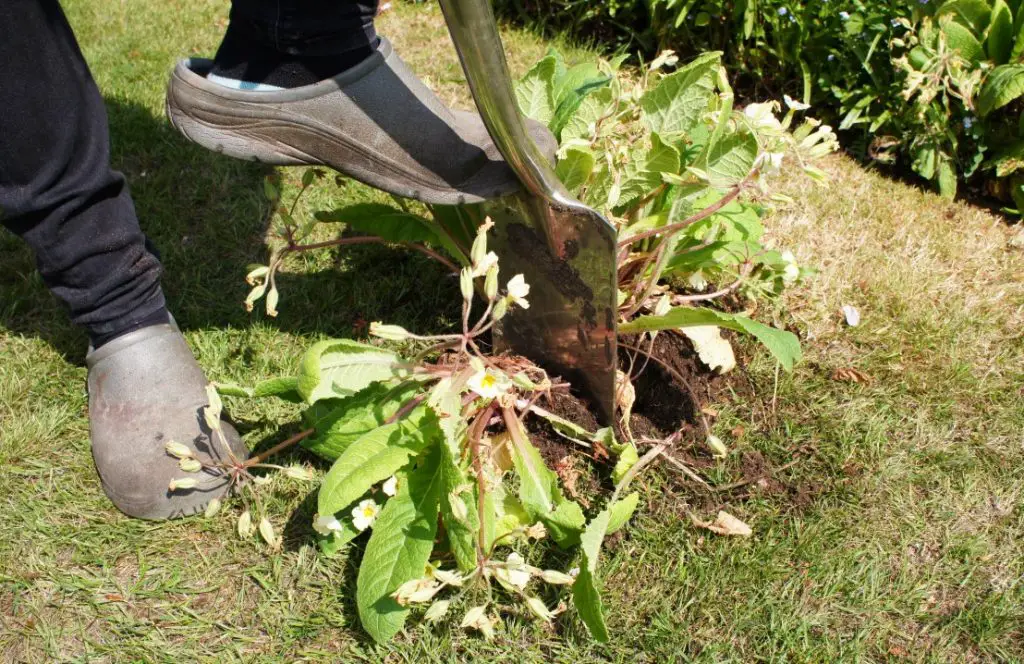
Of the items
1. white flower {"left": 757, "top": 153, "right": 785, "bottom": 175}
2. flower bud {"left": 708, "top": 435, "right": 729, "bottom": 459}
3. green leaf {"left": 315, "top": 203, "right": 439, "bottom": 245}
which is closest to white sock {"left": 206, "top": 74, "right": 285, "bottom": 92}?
green leaf {"left": 315, "top": 203, "right": 439, "bottom": 245}

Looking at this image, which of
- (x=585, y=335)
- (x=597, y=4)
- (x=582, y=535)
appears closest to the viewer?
(x=582, y=535)

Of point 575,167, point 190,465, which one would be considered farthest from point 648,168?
point 190,465

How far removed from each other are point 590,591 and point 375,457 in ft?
1.48

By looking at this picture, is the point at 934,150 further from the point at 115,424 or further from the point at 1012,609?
the point at 115,424

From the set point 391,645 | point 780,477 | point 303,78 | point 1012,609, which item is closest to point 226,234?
point 303,78

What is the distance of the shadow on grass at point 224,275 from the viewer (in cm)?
221

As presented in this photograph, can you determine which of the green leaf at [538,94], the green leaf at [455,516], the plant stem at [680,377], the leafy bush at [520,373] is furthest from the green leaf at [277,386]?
the green leaf at [538,94]

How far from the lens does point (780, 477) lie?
185 cm

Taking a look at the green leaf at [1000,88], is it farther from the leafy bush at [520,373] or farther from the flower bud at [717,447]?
the flower bud at [717,447]

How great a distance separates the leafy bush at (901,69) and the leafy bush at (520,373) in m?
0.88

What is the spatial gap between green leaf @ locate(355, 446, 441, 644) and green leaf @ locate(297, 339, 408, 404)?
230 millimetres

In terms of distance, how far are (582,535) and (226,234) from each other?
1519mm

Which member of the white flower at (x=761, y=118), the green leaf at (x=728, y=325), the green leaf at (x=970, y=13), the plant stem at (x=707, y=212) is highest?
the green leaf at (x=970, y=13)

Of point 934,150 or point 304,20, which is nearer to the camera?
point 304,20
